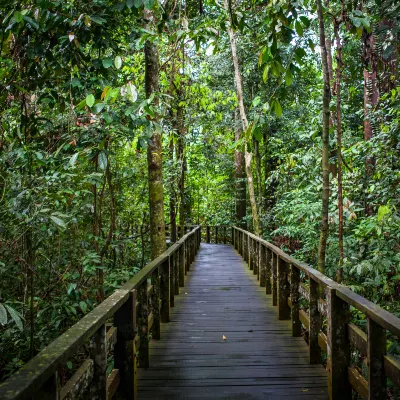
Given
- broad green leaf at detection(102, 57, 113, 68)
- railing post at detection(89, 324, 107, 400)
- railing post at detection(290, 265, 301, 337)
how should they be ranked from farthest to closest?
railing post at detection(290, 265, 301, 337)
broad green leaf at detection(102, 57, 113, 68)
railing post at detection(89, 324, 107, 400)

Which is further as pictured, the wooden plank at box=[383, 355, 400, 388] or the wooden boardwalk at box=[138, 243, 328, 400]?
the wooden boardwalk at box=[138, 243, 328, 400]

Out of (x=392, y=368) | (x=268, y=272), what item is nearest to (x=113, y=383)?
(x=392, y=368)

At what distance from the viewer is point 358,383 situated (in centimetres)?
273

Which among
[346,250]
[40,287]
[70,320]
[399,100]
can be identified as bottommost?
[70,320]

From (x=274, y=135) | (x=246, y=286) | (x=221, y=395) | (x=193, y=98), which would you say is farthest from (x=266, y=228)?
(x=221, y=395)

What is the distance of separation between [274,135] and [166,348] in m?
11.6

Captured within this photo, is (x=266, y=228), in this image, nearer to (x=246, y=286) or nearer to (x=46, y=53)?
(x=246, y=286)

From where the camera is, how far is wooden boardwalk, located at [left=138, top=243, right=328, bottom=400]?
10.6 ft

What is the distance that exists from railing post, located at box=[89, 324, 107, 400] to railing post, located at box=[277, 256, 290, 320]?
127 inches

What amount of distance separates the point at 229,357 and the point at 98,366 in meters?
1.96

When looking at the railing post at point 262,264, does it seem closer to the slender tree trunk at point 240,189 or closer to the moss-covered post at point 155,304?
the moss-covered post at point 155,304

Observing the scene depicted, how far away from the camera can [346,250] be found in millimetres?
6555

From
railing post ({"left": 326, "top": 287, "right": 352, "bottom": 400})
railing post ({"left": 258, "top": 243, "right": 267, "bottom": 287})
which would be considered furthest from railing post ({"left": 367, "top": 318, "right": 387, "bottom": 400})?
railing post ({"left": 258, "top": 243, "right": 267, "bottom": 287})

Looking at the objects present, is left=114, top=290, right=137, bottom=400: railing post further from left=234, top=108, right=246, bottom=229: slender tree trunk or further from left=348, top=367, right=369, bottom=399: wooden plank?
left=234, top=108, right=246, bottom=229: slender tree trunk
